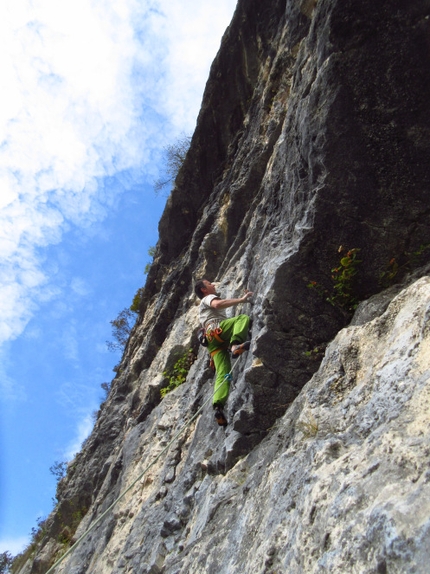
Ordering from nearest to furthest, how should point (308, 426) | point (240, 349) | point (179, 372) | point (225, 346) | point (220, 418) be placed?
point (308, 426) → point (220, 418) → point (240, 349) → point (225, 346) → point (179, 372)

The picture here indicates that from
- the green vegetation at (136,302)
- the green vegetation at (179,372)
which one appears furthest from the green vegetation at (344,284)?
the green vegetation at (136,302)

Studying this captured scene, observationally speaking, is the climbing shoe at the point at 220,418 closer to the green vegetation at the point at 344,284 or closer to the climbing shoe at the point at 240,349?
the climbing shoe at the point at 240,349

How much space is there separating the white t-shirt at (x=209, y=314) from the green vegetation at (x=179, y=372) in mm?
2615

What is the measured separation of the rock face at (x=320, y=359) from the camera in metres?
3.18

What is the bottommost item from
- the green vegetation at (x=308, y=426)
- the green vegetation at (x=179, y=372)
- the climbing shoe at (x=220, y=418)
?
the green vegetation at (x=308, y=426)

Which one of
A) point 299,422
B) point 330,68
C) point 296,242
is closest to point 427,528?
point 299,422

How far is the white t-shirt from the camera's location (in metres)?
7.71

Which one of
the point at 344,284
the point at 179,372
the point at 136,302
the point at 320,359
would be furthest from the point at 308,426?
the point at 136,302

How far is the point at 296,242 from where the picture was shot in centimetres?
604

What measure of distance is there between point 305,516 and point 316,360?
2.53m

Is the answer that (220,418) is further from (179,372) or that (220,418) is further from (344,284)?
(179,372)

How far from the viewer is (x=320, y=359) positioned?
228 inches

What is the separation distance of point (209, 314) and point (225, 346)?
27.6 inches

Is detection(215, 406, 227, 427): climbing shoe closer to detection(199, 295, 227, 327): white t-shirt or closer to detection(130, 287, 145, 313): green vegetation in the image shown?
detection(199, 295, 227, 327): white t-shirt
